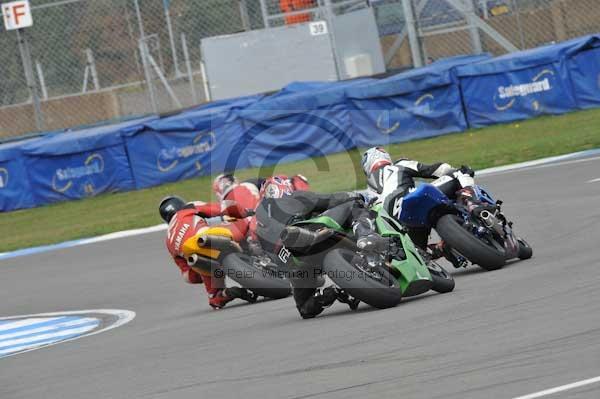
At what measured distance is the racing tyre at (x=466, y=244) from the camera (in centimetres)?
926

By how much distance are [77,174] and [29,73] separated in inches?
94.7

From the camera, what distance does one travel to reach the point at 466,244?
9.27m

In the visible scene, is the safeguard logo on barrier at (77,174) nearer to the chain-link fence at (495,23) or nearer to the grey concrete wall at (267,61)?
the grey concrete wall at (267,61)

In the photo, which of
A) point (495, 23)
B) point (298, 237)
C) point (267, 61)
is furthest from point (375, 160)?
point (495, 23)

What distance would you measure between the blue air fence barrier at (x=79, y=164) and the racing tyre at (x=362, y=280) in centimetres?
1468

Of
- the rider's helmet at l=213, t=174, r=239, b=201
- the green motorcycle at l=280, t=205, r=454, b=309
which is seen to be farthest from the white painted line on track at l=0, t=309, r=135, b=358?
the green motorcycle at l=280, t=205, r=454, b=309

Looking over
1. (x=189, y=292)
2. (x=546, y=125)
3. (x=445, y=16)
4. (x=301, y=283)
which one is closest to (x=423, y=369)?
(x=301, y=283)

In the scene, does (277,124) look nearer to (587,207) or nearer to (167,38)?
(167,38)

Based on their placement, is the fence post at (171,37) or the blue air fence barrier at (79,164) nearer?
the blue air fence barrier at (79,164)

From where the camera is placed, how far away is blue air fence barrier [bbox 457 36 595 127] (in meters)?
21.3

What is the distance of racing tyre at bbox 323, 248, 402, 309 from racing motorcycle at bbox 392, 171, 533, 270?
2.98ft

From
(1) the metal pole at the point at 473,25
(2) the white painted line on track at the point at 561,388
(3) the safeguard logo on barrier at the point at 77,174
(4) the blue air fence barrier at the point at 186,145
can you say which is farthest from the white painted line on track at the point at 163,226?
(2) the white painted line on track at the point at 561,388

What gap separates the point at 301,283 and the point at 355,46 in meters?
18.2

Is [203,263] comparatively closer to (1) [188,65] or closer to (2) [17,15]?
→ (2) [17,15]
